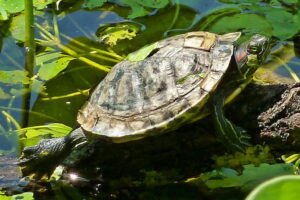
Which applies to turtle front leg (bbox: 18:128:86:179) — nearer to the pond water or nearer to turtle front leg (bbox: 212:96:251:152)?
the pond water

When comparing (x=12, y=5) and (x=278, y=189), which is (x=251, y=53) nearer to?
(x=278, y=189)

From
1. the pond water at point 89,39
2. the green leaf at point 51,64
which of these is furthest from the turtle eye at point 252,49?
the green leaf at point 51,64

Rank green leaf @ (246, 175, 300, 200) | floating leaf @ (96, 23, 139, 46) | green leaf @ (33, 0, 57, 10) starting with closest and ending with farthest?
green leaf @ (246, 175, 300, 200) < floating leaf @ (96, 23, 139, 46) < green leaf @ (33, 0, 57, 10)

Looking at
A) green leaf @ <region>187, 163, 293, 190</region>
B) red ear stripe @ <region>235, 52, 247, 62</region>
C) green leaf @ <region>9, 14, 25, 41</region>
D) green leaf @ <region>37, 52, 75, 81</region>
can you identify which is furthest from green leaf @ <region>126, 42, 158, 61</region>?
green leaf @ <region>9, 14, 25, 41</region>

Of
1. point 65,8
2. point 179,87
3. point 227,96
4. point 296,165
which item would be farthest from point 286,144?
point 65,8

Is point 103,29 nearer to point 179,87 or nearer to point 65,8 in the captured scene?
point 65,8

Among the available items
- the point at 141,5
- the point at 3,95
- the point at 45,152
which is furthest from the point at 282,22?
the point at 3,95

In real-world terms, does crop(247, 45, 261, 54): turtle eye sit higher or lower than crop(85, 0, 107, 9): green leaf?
lower
